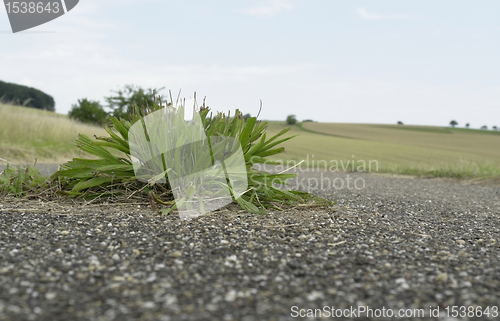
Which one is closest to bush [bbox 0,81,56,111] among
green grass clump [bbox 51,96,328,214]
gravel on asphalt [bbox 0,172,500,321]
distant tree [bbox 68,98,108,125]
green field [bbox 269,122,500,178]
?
distant tree [bbox 68,98,108,125]

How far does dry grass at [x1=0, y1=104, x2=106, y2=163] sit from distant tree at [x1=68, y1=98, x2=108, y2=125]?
37.6ft

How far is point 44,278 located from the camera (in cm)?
173

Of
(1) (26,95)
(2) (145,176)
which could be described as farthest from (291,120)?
(2) (145,176)

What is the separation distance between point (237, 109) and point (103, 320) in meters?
2.87

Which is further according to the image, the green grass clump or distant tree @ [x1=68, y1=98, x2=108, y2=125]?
distant tree @ [x1=68, y1=98, x2=108, y2=125]

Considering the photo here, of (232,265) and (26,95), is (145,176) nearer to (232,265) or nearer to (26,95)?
(232,265)

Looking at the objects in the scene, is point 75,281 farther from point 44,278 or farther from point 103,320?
point 103,320

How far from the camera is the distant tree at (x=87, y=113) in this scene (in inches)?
993

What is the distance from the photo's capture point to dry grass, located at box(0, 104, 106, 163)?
999cm

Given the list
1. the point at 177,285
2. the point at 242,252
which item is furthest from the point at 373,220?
the point at 177,285

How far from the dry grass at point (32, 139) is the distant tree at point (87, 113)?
37.6 feet

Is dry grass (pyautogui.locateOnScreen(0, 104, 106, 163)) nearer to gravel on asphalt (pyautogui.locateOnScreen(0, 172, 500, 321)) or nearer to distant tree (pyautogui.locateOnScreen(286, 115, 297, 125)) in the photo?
gravel on asphalt (pyautogui.locateOnScreen(0, 172, 500, 321))

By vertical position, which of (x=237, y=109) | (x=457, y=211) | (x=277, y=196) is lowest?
(x=457, y=211)

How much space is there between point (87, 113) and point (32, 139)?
14375 mm
